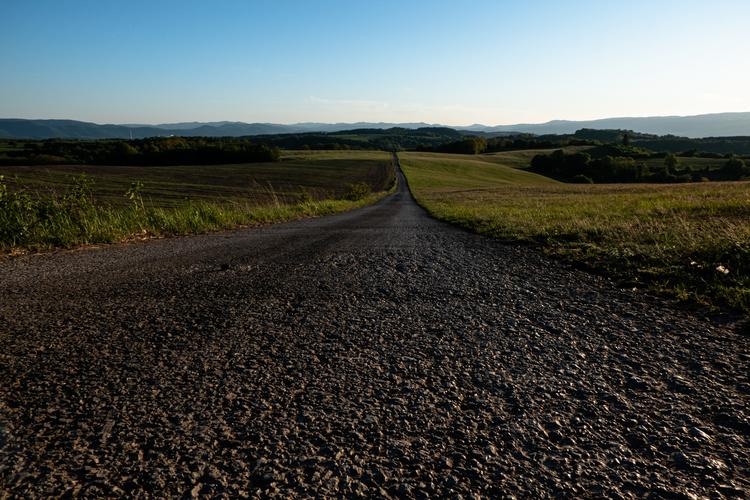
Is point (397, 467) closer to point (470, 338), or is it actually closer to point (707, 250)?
point (470, 338)

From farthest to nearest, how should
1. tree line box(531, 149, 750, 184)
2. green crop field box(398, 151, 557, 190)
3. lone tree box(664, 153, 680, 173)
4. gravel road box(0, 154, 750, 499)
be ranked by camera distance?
lone tree box(664, 153, 680, 173)
tree line box(531, 149, 750, 184)
green crop field box(398, 151, 557, 190)
gravel road box(0, 154, 750, 499)

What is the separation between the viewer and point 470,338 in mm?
2588

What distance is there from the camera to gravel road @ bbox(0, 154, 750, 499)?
4.43ft

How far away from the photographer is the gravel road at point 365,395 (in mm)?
1352

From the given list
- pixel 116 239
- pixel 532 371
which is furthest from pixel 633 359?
pixel 116 239

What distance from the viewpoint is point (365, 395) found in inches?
73.8

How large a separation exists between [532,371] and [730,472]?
0.87m

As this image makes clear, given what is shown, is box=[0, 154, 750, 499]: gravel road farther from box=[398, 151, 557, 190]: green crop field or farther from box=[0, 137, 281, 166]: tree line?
box=[0, 137, 281, 166]: tree line

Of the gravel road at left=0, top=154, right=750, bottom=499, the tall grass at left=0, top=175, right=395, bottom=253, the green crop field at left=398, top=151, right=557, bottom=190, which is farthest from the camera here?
the green crop field at left=398, top=151, right=557, bottom=190

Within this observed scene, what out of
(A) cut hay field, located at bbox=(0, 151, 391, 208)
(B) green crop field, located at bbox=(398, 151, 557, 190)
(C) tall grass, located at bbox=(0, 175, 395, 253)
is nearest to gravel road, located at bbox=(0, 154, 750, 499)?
(C) tall grass, located at bbox=(0, 175, 395, 253)

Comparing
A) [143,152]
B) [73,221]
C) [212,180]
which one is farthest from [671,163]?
[143,152]

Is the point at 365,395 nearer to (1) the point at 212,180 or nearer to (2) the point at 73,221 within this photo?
(2) the point at 73,221

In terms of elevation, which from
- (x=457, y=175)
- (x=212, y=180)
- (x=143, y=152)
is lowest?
(x=212, y=180)

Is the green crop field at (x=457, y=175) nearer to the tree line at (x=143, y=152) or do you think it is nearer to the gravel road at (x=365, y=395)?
the tree line at (x=143, y=152)
